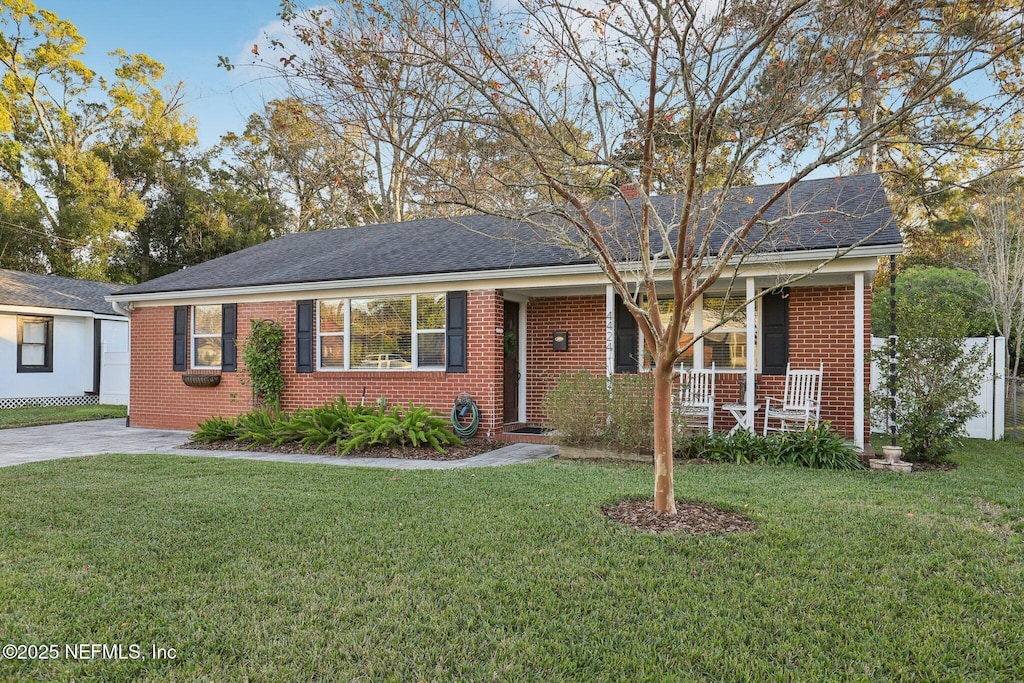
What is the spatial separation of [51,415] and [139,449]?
682cm

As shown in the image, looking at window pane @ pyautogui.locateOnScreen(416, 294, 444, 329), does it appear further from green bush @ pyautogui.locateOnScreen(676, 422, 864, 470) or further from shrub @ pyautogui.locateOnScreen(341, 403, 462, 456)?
green bush @ pyautogui.locateOnScreen(676, 422, 864, 470)

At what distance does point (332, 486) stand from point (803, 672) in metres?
4.66

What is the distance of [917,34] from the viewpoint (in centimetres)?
461

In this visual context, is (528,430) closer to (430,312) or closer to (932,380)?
(430,312)

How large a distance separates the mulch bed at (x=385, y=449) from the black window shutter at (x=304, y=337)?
179 centimetres

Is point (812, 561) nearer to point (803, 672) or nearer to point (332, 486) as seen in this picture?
point (803, 672)

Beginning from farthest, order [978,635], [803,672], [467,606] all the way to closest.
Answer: [467,606]
[978,635]
[803,672]

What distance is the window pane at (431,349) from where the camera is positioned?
1012 centimetres

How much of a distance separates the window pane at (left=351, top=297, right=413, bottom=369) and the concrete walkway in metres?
2.44

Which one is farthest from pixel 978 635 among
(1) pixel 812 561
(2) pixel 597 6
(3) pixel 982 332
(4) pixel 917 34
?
(3) pixel 982 332

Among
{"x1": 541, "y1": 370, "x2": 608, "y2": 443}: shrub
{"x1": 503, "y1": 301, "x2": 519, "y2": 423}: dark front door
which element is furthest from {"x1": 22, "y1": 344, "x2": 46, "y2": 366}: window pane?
{"x1": 541, "y1": 370, "x2": 608, "y2": 443}: shrub

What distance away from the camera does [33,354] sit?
1639 cm

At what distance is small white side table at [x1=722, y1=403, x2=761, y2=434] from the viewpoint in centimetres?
806

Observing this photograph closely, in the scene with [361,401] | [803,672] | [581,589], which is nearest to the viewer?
[803,672]
